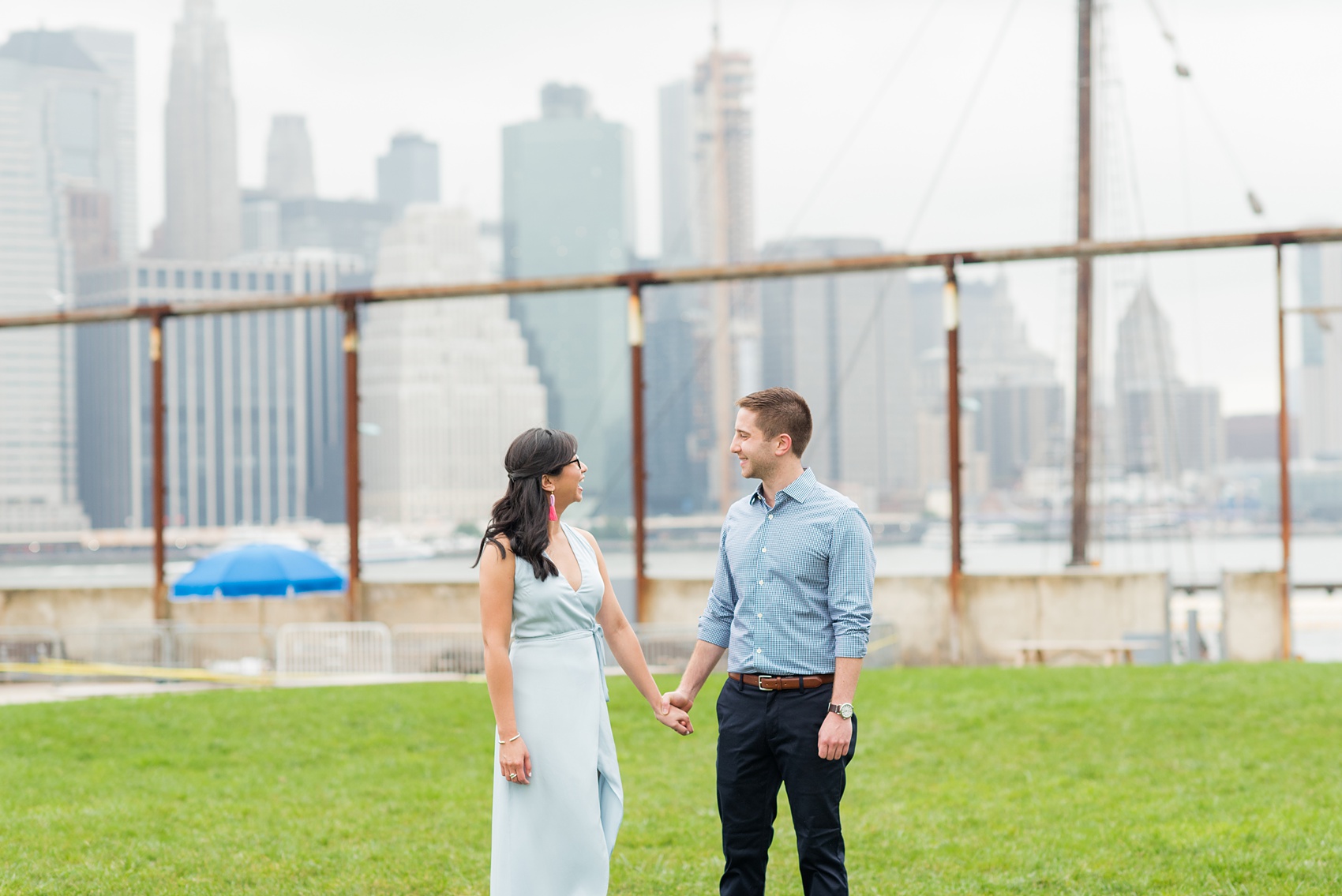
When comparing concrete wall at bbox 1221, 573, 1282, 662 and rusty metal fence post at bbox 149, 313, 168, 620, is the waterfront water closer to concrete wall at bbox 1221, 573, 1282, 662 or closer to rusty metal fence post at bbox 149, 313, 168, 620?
rusty metal fence post at bbox 149, 313, 168, 620

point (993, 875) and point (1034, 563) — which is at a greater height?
point (993, 875)

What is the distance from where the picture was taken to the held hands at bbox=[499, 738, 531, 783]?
14.7 ft

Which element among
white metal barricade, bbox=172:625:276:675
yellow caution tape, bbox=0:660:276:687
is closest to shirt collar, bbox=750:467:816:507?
yellow caution tape, bbox=0:660:276:687

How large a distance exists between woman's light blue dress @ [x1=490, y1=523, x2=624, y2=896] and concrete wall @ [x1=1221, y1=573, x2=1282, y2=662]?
12850 mm

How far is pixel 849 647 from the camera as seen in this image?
4504 mm

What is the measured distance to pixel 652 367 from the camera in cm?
13575

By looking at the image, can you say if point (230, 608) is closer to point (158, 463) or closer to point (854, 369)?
point (158, 463)

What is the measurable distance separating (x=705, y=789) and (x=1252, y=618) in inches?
371

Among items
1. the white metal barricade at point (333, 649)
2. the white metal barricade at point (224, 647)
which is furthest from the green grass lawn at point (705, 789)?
the white metal barricade at point (224, 647)

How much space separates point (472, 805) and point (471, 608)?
847 centimetres

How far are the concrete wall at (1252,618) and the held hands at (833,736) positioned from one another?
12.5m

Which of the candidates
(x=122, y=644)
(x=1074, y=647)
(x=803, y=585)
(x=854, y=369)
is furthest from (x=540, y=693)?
(x=854, y=369)

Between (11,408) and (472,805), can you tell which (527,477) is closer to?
(472,805)

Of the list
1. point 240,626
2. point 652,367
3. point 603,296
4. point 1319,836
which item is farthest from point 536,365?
point 1319,836
